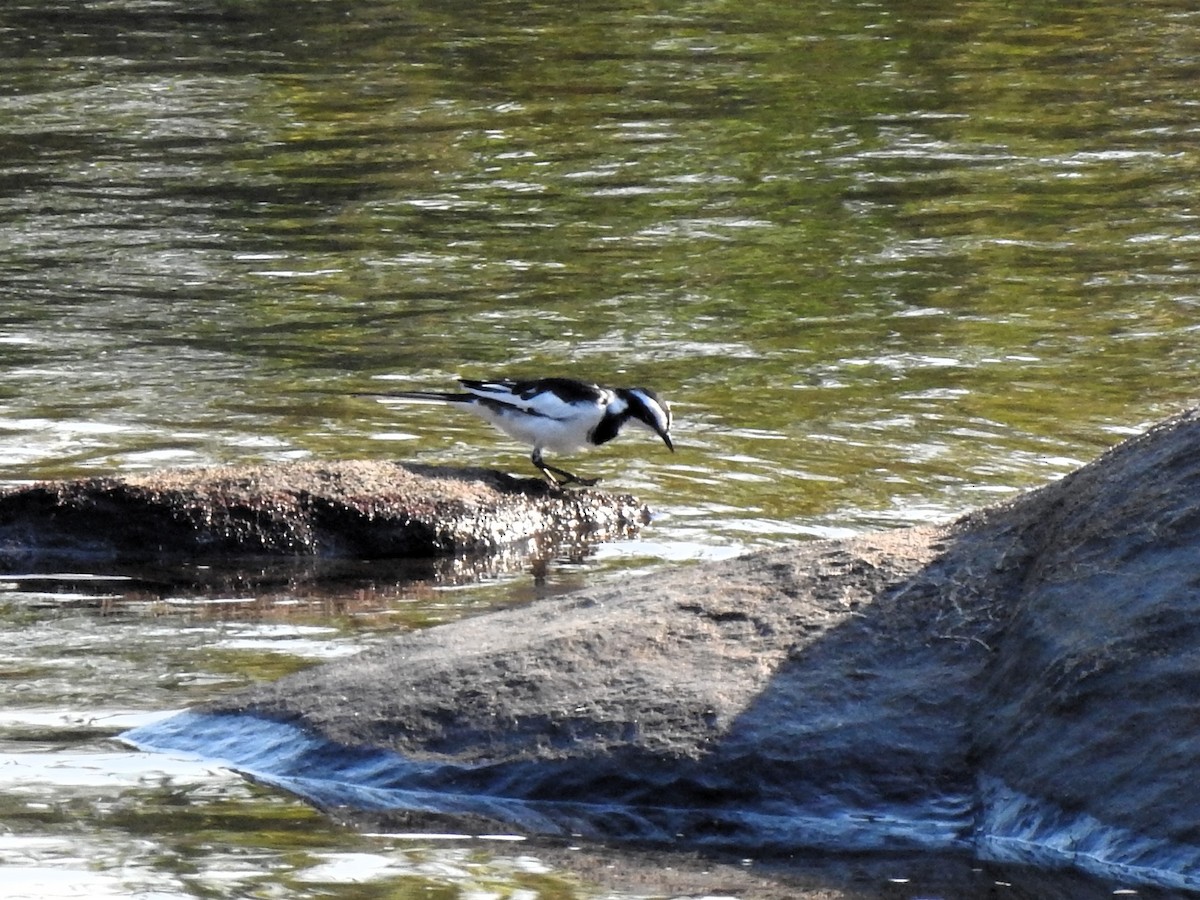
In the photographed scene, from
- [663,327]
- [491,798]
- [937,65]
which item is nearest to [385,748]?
[491,798]

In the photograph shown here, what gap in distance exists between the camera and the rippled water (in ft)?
26.4

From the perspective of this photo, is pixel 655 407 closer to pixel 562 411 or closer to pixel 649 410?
pixel 649 410

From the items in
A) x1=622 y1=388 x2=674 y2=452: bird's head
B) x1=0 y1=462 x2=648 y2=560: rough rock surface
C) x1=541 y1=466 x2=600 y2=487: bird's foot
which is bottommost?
x1=541 y1=466 x2=600 y2=487: bird's foot

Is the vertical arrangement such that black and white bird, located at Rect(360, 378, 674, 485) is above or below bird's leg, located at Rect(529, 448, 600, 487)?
above

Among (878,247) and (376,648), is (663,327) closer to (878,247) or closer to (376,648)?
(878,247)

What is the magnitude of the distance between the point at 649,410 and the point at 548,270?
4.43 m

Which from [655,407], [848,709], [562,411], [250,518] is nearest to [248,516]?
[250,518]

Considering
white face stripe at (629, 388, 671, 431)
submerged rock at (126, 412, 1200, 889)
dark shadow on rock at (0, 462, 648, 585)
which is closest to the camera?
submerged rock at (126, 412, 1200, 889)

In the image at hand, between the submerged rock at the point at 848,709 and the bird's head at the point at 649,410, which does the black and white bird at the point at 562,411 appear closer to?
the bird's head at the point at 649,410

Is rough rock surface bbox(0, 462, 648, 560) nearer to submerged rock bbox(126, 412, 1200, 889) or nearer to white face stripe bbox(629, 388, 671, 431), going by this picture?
white face stripe bbox(629, 388, 671, 431)

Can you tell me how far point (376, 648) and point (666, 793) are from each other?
4.36 ft

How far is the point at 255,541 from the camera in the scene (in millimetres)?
8773

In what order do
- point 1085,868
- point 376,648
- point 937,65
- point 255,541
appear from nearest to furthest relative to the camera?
point 1085,868 < point 376,648 < point 255,541 < point 937,65

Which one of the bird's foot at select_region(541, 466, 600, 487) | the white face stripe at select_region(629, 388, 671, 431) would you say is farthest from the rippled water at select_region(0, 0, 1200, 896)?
the white face stripe at select_region(629, 388, 671, 431)
